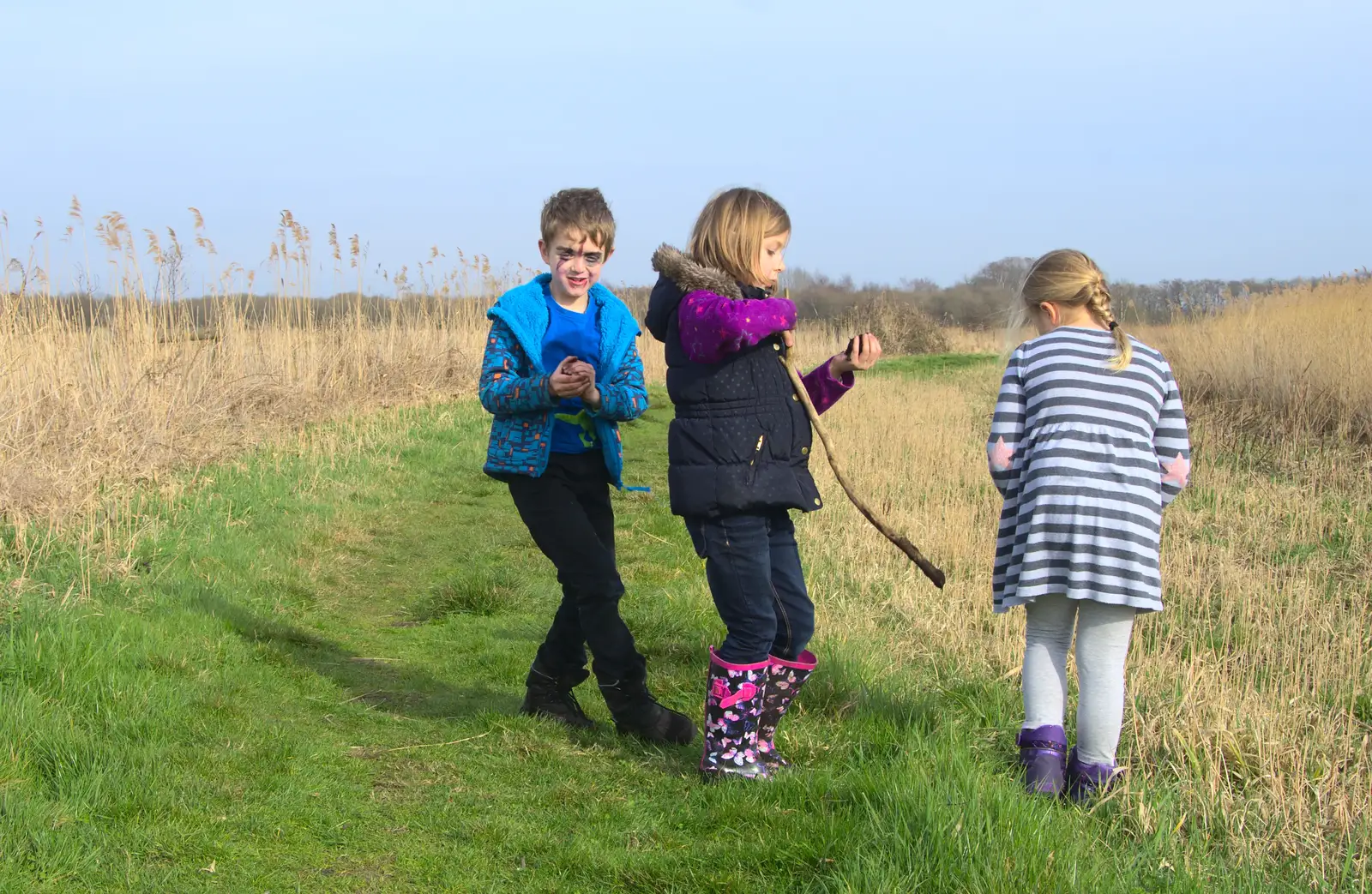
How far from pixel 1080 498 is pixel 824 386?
0.96m

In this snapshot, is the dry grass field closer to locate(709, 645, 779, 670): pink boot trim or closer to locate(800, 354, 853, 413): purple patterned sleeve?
locate(709, 645, 779, 670): pink boot trim

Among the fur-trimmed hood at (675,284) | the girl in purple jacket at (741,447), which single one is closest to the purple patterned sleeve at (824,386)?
the girl in purple jacket at (741,447)

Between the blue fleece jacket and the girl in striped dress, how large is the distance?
131 centimetres

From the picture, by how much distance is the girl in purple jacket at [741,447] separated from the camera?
3.46 metres

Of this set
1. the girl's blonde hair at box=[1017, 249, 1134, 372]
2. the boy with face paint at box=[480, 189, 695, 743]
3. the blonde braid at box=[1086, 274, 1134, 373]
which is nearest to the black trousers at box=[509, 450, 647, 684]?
the boy with face paint at box=[480, 189, 695, 743]

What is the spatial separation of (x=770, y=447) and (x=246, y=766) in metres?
2.07

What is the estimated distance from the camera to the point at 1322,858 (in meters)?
3.09

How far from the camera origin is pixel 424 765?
155 inches

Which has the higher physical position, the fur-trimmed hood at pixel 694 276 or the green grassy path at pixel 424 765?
the fur-trimmed hood at pixel 694 276

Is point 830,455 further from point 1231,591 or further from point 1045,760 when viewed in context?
point 1231,591

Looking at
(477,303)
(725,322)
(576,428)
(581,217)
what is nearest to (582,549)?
(576,428)

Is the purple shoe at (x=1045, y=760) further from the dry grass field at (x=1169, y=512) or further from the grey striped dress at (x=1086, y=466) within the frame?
the grey striped dress at (x=1086, y=466)

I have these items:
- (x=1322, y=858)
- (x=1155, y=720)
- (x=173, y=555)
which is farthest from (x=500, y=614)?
(x=1322, y=858)

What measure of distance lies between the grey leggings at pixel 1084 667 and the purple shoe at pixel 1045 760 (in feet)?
0.10
